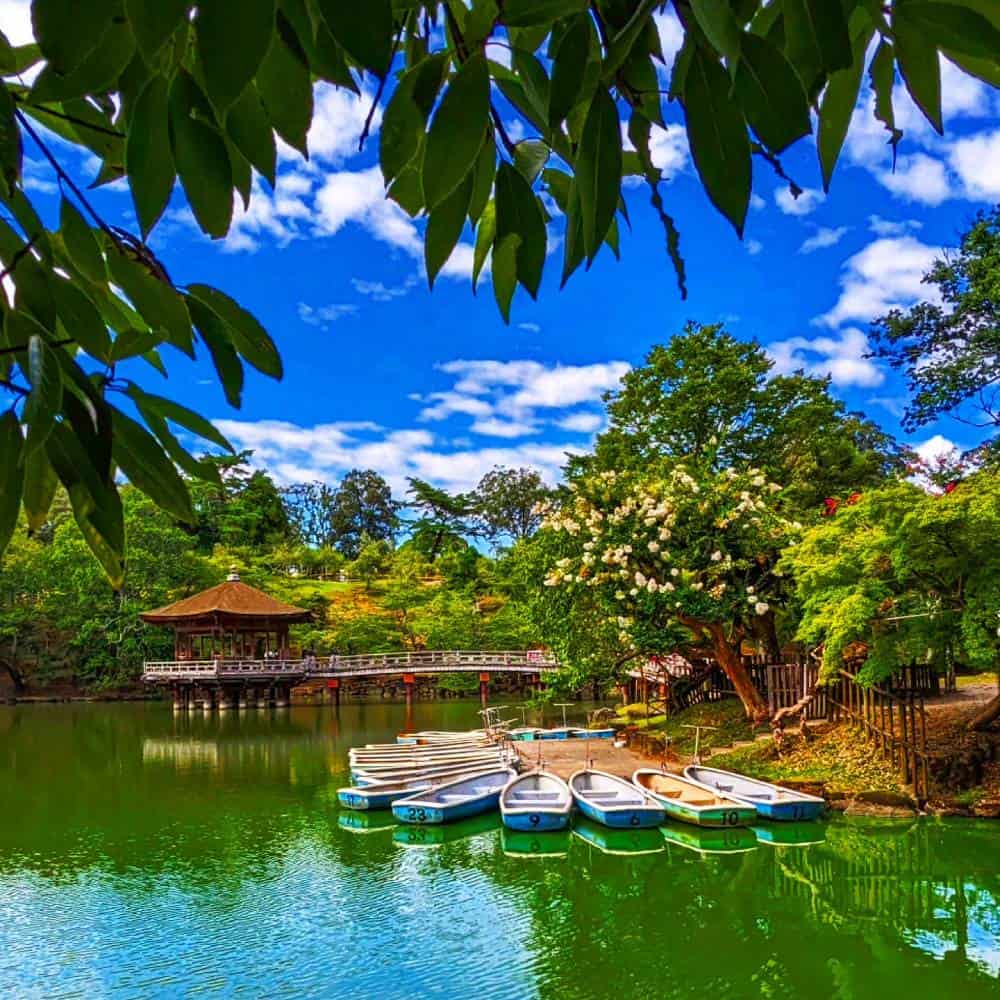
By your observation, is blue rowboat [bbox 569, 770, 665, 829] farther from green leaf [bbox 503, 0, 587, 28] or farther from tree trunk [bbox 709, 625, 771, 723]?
green leaf [bbox 503, 0, 587, 28]

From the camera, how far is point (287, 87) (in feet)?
1.61

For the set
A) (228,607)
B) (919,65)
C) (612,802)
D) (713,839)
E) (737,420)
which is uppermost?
(737,420)

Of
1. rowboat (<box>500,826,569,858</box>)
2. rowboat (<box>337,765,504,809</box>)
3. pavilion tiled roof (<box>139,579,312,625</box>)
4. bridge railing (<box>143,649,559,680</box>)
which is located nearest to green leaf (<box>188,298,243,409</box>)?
rowboat (<box>500,826,569,858</box>)

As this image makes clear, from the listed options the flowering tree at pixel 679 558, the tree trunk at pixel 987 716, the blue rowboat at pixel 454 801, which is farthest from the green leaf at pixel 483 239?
the flowering tree at pixel 679 558

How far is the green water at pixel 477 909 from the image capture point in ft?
18.4

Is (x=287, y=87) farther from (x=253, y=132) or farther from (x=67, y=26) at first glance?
(x=67, y=26)

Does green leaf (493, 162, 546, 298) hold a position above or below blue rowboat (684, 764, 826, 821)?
above

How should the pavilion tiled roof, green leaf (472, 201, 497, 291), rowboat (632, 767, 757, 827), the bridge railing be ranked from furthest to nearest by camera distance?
the pavilion tiled roof → the bridge railing → rowboat (632, 767, 757, 827) → green leaf (472, 201, 497, 291)

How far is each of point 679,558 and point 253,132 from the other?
36.0 ft

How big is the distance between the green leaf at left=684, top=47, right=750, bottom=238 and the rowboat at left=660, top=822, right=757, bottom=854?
8.80 meters

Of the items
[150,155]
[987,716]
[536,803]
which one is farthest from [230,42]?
[987,716]

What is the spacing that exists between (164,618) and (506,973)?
71.4 ft

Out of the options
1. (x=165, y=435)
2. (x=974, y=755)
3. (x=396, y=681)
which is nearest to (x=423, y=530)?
(x=396, y=681)

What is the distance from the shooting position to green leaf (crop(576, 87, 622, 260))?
447 millimetres
